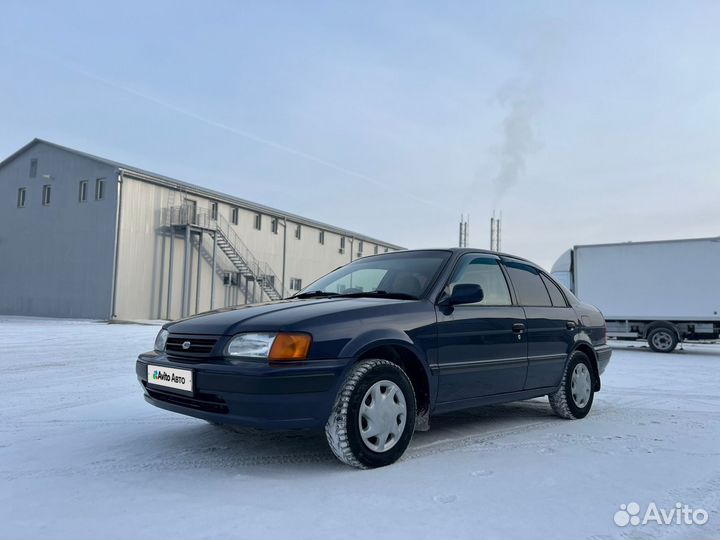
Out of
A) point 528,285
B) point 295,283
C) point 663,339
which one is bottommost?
point 663,339

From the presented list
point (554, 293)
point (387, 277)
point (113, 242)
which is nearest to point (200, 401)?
point (387, 277)

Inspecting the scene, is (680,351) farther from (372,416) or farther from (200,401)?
(200,401)

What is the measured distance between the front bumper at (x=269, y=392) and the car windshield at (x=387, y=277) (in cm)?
102

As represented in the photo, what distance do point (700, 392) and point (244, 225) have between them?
26.9 metres

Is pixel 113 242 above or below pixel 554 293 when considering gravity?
above

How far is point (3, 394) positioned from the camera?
5.66 meters

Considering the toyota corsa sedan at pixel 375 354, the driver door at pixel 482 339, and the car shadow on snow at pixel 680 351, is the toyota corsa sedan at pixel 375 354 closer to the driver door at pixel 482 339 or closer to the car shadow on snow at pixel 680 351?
the driver door at pixel 482 339

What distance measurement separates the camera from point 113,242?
2411 centimetres

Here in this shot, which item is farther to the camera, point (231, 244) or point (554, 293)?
point (231, 244)

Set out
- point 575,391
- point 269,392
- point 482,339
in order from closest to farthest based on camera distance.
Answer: point 269,392 < point 482,339 < point 575,391

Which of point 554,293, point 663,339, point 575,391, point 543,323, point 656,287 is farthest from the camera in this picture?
point 656,287

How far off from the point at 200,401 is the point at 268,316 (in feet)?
2.13

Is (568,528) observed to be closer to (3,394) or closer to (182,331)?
(182,331)

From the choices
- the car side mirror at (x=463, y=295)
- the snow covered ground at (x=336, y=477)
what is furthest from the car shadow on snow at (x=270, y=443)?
the car side mirror at (x=463, y=295)
